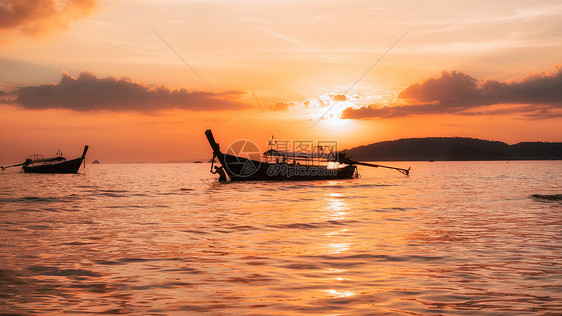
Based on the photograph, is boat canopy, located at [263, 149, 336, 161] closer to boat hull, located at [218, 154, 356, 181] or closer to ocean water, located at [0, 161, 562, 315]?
boat hull, located at [218, 154, 356, 181]

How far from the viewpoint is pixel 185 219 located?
Answer: 21547 mm

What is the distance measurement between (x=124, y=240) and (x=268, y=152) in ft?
140

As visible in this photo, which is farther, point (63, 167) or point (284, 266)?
point (63, 167)

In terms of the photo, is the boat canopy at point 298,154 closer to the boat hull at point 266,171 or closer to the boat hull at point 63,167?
the boat hull at point 266,171

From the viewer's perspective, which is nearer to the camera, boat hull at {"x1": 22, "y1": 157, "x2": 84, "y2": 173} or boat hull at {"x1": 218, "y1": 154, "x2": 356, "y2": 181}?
boat hull at {"x1": 218, "y1": 154, "x2": 356, "y2": 181}

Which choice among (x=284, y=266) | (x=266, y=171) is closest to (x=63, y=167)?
(x=266, y=171)

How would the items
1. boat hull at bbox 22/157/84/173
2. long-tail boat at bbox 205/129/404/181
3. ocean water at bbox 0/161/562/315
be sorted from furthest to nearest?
boat hull at bbox 22/157/84/173 → long-tail boat at bbox 205/129/404/181 → ocean water at bbox 0/161/562/315

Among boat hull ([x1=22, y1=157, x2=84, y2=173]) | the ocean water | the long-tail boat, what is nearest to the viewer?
the ocean water

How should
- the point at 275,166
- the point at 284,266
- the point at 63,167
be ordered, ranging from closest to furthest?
the point at 284,266 → the point at 275,166 → the point at 63,167

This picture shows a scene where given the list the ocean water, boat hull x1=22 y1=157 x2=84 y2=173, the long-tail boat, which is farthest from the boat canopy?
boat hull x1=22 y1=157 x2=84 y2=173

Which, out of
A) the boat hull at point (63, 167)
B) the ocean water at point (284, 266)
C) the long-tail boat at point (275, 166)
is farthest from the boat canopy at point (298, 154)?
the boat hull at point (63, 167)

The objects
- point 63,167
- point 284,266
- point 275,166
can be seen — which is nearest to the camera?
point 284,266

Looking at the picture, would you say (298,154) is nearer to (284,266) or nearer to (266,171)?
(266,171)

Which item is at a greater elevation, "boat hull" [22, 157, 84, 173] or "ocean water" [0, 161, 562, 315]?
"boat hull" [22, 157, 84, 173]
